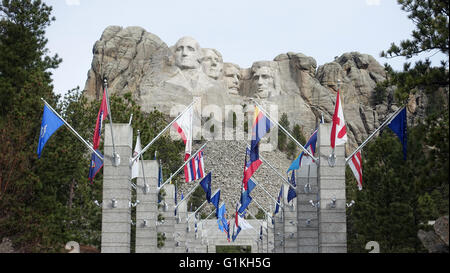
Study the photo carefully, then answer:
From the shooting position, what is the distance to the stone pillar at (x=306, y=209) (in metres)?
29.1

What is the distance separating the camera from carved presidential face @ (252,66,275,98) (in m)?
119

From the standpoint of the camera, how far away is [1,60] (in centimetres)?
3447

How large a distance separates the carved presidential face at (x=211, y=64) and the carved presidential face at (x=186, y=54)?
303cm

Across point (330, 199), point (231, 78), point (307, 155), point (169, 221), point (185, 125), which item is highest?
point (231, 78)

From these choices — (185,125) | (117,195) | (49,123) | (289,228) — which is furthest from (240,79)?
(49,123)

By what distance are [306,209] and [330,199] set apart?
5.45 m

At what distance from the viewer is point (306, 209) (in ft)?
95.4

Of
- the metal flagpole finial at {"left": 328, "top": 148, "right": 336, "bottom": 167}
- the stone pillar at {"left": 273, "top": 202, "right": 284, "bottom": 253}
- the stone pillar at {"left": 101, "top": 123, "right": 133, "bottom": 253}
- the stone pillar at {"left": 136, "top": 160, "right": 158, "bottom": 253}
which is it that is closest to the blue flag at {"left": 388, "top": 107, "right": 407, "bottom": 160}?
the metal flagpole finial at {"left": 328, "top": 148, "right": 336, "bottom": 167}

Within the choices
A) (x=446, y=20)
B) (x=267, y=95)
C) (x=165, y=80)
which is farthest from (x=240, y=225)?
(x=267, y=95)

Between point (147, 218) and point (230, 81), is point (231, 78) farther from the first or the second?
point (147, 218)

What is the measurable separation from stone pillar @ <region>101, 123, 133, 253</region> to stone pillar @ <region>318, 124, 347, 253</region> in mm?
6425

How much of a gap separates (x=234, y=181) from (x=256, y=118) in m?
71.9
